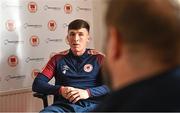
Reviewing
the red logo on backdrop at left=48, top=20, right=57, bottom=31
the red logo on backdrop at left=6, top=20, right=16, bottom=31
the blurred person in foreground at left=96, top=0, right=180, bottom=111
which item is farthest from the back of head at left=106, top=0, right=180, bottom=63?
the red logo on backdrop at left=48, top=20, right=57, bottom=31

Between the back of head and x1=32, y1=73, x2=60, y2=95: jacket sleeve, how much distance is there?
1902 millimetres

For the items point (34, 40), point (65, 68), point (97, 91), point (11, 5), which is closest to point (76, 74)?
point (65, 68)

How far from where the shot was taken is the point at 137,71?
0.74 meters

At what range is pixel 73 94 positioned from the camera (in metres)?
2.51

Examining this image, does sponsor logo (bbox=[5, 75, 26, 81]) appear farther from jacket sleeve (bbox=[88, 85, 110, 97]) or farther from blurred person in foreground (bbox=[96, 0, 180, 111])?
blurred person in foreground (bbox=[96, 0, 180, 111])

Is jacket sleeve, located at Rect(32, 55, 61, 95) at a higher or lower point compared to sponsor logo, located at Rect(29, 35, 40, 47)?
lower

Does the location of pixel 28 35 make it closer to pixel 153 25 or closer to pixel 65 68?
pixel 65 68

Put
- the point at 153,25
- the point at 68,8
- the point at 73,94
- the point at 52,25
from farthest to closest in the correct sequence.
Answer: the point at 68,8, the point at 52,25, the point at 73,94, the point at 153,25

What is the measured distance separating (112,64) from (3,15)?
2.26 metres

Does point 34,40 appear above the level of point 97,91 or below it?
above

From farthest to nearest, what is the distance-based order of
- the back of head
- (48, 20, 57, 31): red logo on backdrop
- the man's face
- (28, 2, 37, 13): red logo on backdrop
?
(48, 20, 57, 31): red logo on backdrop
(28, 2, 37, 13): red logo on backdrop
the man's face
the back of head

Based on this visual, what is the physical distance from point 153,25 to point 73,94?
1.86m

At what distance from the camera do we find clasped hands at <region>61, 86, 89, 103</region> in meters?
2.50

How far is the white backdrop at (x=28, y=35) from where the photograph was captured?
2924 mm
